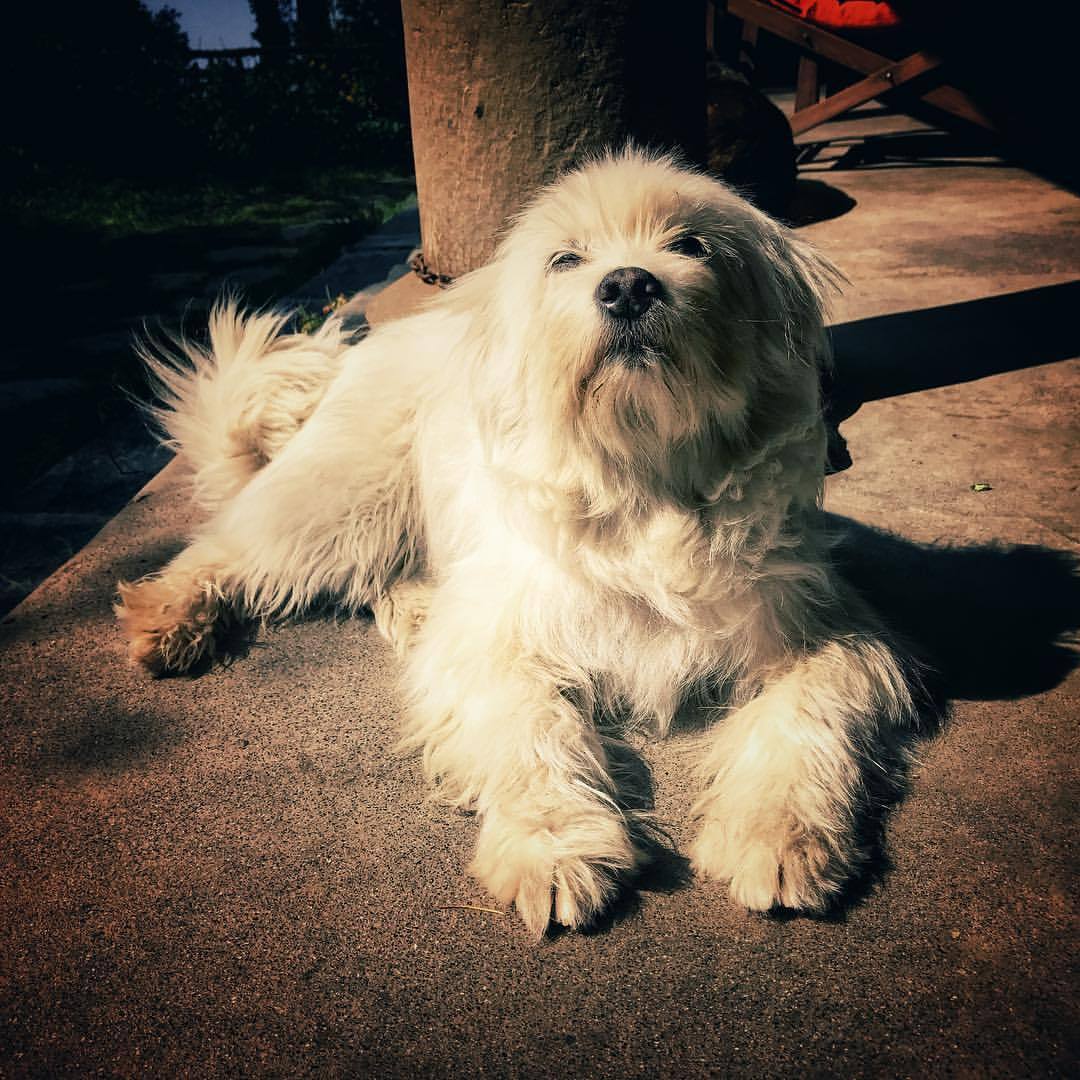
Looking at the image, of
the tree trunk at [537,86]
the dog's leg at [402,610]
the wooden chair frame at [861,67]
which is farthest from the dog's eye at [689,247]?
the wooden chair frame at [861,67]

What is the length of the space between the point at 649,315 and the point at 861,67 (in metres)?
7.08

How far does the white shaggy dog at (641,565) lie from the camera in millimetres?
1892

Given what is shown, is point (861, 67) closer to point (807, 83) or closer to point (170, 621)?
point (807, 83)

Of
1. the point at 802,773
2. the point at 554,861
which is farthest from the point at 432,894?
the point at 802,773

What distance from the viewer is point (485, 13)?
112 inches

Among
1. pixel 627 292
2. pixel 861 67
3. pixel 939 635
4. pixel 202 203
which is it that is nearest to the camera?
pixel 627 292

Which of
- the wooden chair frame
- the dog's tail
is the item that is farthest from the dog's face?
the wooden chair frame

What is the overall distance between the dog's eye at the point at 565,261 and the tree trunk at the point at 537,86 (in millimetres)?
1107

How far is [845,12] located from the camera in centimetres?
757

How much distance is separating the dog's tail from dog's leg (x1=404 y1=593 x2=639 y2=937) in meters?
1.19

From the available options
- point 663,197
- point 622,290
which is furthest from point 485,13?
point 622,290

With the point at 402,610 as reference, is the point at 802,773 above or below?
above

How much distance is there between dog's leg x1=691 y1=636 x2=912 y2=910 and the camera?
1758 mm

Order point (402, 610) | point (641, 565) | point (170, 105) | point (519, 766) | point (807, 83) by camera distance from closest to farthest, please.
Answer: point (519, 766)
point (641, 565)
point (402, 610)
point (807, 83)
point (170, 105)
